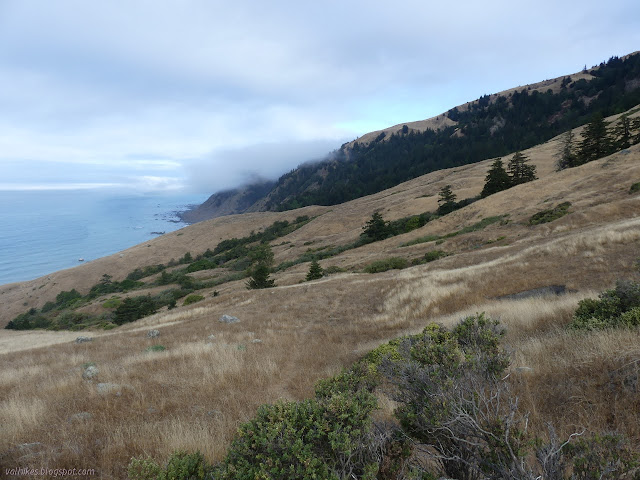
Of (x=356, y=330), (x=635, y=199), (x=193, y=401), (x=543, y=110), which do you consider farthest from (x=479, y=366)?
(x=543, y=110)

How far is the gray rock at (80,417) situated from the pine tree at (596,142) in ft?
201

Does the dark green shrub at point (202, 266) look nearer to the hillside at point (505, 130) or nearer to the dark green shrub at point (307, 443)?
the dark green shrub at point (307, 443)

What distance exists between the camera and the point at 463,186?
58.4 metres

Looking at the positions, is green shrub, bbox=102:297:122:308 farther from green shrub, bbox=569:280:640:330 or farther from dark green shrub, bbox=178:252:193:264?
green shrub, bbox=569:280:640:330

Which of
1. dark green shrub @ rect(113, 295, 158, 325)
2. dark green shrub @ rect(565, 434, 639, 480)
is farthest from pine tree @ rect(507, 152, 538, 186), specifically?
dark green shrub @ rect(565, 434, 639, 480)

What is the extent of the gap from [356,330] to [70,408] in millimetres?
7791

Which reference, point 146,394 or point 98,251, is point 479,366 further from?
point 98,251

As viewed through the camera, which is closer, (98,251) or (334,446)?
(334,446)

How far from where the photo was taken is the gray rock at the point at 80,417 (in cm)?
434

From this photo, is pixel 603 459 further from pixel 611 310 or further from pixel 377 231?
pixel 377 231

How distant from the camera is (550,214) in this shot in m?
26.2

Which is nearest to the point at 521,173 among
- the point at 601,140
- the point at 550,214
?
the point at 601,140

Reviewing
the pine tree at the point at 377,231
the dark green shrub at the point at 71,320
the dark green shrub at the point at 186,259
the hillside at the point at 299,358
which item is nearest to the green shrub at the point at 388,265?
the hillside at the point at 299,358

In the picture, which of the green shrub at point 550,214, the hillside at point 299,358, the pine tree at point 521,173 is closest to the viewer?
the hillside at point 299,358
